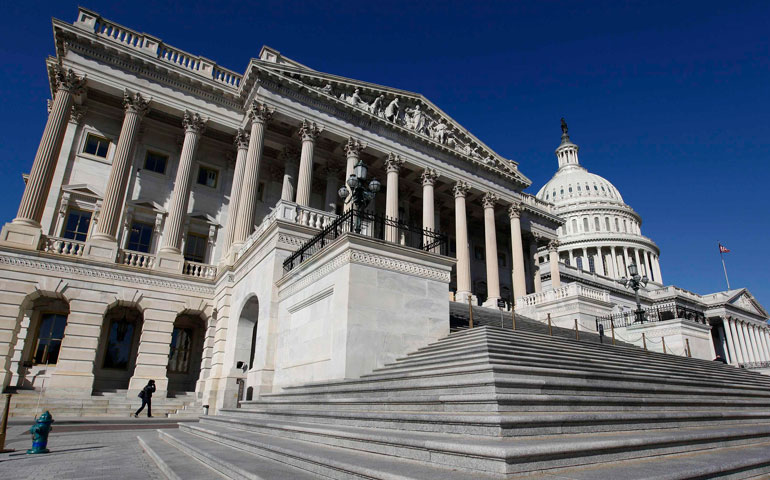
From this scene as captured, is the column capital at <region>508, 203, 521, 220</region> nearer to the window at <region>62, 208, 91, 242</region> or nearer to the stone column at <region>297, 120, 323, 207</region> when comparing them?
the stone column at <region>297, 120, 323, 207</region>

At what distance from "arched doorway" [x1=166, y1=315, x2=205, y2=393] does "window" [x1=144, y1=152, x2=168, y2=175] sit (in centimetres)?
1060

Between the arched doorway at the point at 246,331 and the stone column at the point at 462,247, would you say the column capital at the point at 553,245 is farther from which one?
the arched doorway at the point at 246,331

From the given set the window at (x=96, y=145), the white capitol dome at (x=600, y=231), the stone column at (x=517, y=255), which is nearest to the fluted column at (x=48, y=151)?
the window at (x=96, y=145)

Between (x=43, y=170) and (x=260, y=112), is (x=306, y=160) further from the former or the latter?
(x=43, y=170)

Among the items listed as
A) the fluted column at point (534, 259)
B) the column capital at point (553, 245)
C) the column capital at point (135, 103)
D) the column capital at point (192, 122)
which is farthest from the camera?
the column capital at point (553, 245)

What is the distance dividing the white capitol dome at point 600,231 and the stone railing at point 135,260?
3382 inches

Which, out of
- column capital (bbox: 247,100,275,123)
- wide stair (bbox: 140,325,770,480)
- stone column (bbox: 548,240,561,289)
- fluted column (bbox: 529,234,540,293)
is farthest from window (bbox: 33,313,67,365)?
fluted column (bbox: 529,234,540,293)

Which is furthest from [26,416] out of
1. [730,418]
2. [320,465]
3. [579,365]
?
[730,418]

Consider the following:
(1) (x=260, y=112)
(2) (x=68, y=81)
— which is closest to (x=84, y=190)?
(2) (x=68, y=81)

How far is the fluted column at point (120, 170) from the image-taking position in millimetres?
23562

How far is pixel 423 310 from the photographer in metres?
13.3

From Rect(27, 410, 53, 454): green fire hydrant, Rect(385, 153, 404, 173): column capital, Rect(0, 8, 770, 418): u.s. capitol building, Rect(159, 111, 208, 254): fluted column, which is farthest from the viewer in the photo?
Rect(385, 153, 404, 173): column capital

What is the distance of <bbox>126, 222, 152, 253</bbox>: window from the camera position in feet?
90.1

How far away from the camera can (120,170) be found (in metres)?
25.0
